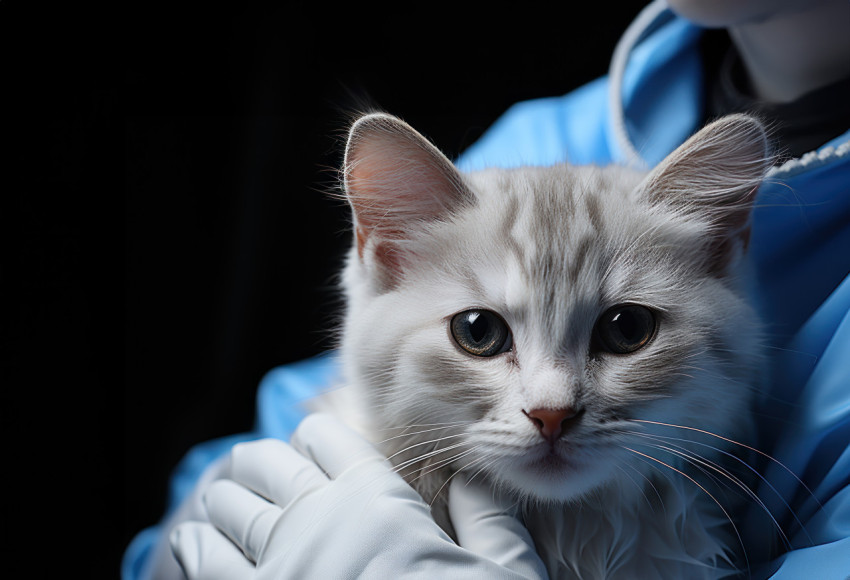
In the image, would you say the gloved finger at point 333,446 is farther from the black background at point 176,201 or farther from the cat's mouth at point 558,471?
the black background at point 176,201

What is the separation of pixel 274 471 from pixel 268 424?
48 centimetres

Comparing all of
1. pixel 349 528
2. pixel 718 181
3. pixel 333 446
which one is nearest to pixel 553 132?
pixel 718 181

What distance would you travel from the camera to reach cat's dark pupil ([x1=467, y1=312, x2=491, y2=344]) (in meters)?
0.81

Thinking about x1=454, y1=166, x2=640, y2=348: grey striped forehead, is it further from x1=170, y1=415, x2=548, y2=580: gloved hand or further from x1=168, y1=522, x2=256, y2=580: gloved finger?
x1=168, y1=522, x2=256, y2=580: gloved finger

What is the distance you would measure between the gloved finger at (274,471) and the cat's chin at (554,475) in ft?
1.01

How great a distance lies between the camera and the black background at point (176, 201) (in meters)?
1.41

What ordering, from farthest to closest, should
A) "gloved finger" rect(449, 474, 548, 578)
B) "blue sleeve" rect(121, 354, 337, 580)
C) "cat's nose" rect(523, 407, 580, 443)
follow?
1. "blue sleeve" rect(121, 354, 337, 580)
2. "gloved finger" rect(449, 474, 548, 578)
3. "cat's nose" rect(523, 407, 580, 443)

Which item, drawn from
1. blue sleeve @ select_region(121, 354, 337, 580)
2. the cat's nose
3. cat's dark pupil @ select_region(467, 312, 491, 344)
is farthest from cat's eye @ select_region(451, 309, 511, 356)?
blue sleeve @ select_region(121, 354, 337, 580)

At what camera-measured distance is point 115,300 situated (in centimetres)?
167

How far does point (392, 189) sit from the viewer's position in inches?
36.2

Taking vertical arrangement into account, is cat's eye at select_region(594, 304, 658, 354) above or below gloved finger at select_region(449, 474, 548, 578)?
above

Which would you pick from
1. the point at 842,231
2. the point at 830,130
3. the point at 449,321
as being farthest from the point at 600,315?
the point at 830,130

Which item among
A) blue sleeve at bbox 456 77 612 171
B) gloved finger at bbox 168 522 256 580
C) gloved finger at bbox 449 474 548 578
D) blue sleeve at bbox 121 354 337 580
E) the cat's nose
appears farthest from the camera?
blue sleeve at bbox 456 77 612 171

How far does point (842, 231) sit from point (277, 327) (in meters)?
1.57
